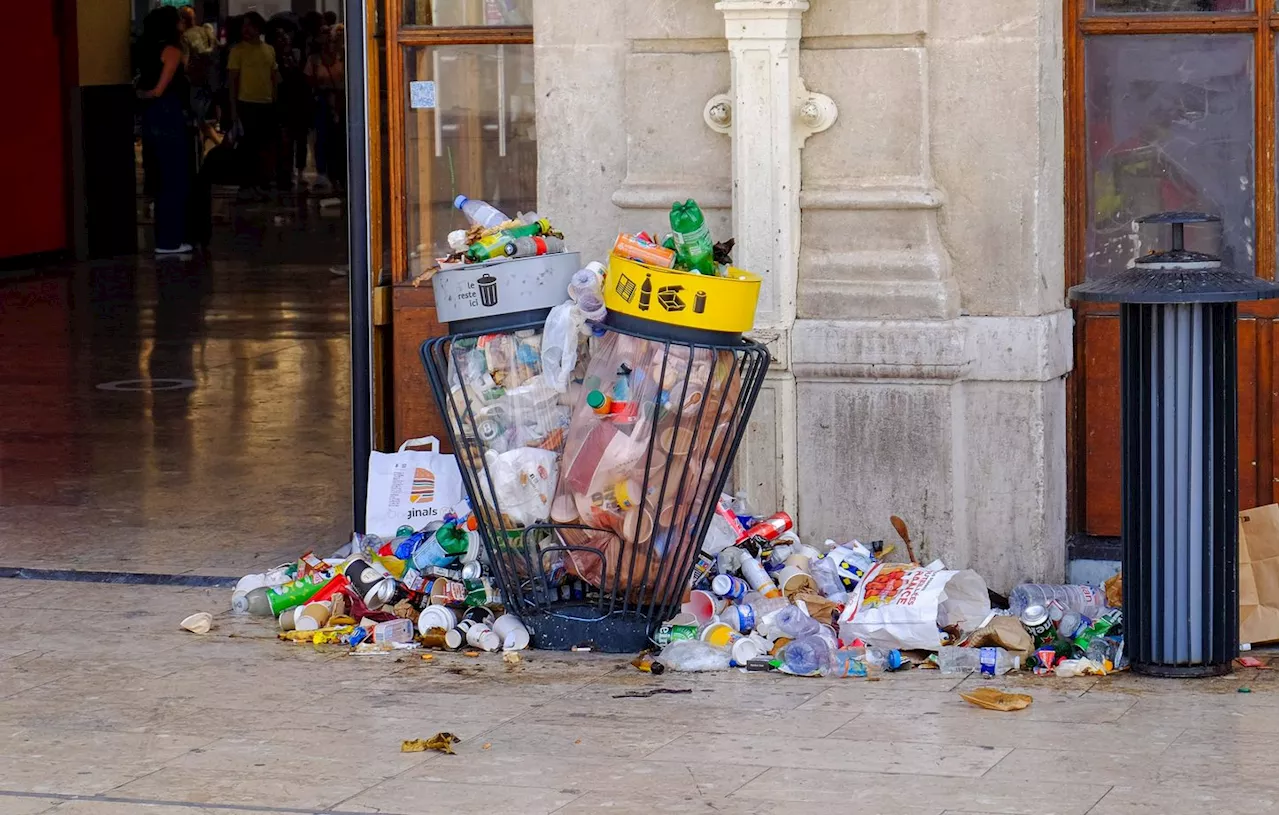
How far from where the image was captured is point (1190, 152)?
6.69m

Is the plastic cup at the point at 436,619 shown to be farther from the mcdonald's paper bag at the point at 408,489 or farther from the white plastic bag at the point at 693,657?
the mcdonald's paper bag at the point at 408,489

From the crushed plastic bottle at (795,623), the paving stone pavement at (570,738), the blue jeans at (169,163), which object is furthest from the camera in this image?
the blue jeans at (169,163)

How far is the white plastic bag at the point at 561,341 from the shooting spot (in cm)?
588

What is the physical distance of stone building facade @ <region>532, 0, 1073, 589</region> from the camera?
652 centimetres

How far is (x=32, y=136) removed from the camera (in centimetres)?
1859

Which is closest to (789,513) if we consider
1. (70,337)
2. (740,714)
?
(740,714)

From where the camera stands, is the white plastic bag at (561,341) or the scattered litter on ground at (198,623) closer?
the white plastic bag at (561,341)

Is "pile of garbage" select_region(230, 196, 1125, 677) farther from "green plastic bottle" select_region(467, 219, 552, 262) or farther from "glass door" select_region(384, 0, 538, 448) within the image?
"glass door" select_region(384, 0, 538, 448)

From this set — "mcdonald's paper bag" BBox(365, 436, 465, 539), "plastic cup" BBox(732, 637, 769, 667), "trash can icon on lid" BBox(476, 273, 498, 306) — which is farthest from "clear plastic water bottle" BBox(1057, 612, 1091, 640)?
"mcdonald's paper bag" BBox(365, 436, 465, 539)

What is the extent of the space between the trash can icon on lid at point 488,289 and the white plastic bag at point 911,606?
1.45 metres

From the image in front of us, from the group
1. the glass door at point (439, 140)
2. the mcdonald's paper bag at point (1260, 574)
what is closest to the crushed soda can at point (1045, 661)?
the mcdonald's paper bag at point (1260, 574)

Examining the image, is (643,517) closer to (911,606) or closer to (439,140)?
(911,606)

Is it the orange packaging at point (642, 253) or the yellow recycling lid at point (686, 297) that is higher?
the orange packaging at point (642, 253)

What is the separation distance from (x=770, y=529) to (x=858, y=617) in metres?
0.64
